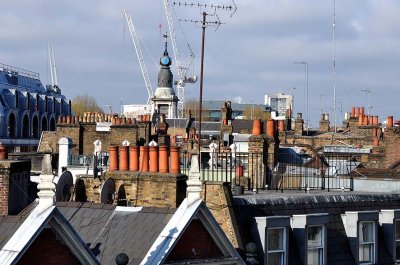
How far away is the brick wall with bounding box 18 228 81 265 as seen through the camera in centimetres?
1986

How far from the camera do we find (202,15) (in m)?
32.6

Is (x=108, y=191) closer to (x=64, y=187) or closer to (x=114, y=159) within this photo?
(x=114, y=159)

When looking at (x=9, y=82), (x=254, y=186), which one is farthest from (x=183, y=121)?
(x=254, y=186)

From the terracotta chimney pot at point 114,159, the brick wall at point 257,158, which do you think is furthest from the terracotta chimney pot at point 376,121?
the terracotta chimney pot at point 114,159

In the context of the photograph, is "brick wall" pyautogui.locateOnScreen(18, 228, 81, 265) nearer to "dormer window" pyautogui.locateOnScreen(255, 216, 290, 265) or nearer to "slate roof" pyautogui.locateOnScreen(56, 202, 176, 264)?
"slate roof" pyautogui.locateOnScreen(56, 202, 176, 264)

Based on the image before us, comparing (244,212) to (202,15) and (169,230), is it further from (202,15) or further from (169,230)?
(202,15)

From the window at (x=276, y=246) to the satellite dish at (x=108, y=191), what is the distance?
5.13 meters

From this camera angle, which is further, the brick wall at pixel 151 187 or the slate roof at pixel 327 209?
the slate roof at pixel 327 209

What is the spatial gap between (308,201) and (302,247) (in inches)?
82.6

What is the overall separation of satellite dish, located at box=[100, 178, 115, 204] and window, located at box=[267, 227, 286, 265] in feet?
16.8

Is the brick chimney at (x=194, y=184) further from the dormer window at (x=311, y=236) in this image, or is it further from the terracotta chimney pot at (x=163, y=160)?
the dormer window at (x=311, y=236)

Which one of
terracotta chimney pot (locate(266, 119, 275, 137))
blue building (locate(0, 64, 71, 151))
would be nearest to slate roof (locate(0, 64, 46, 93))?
blue building (locate(0, 64, 71, 151))

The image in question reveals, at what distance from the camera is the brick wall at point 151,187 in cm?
2642

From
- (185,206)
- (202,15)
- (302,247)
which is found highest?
(202,15)
